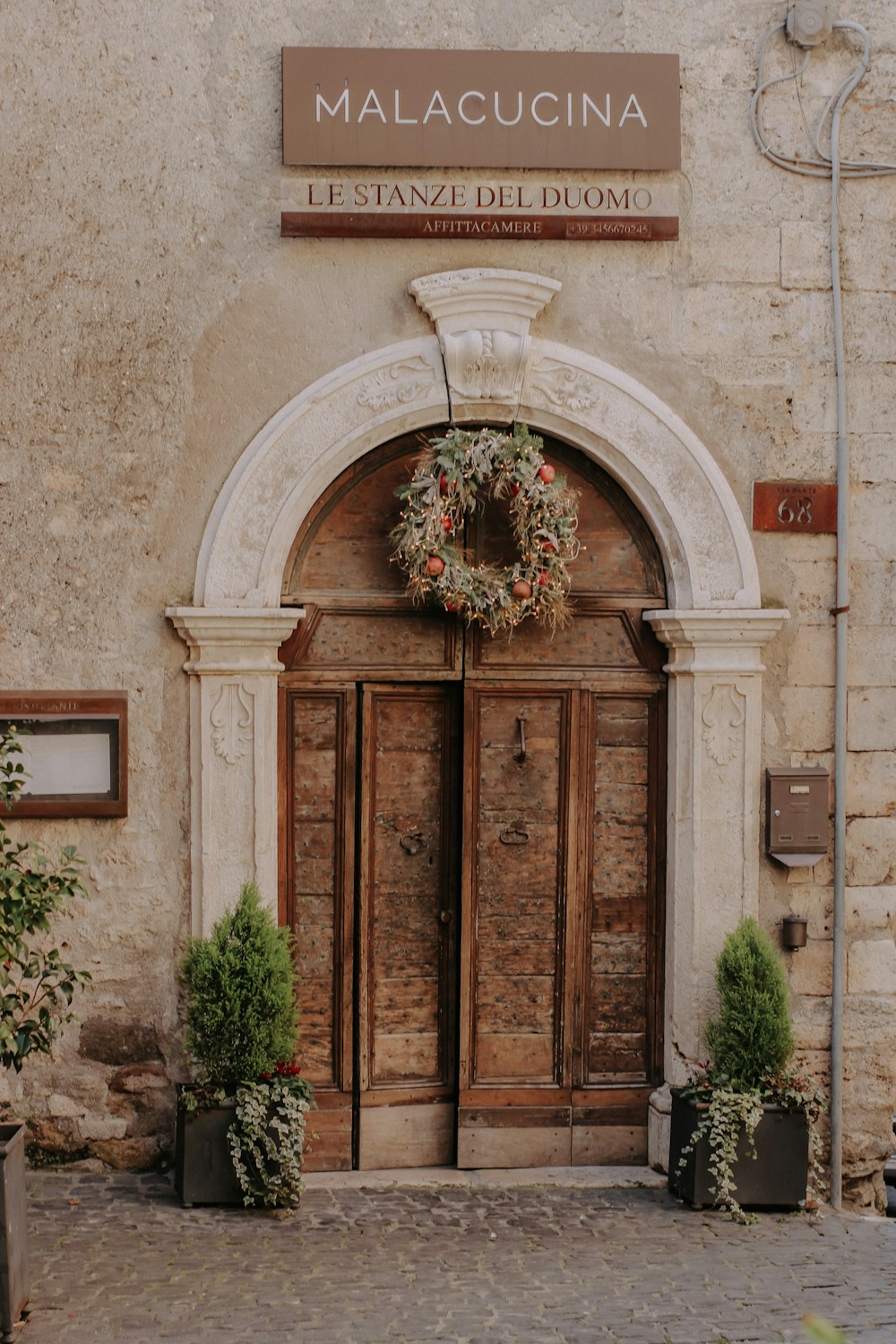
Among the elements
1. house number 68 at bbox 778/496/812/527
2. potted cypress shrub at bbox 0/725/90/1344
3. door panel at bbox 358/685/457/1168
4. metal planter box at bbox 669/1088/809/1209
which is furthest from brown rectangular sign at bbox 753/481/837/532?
potted cypress shrub at bbox 0/725/90/1344

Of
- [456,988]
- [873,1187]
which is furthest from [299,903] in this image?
[873,1187]

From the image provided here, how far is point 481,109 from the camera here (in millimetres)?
5516

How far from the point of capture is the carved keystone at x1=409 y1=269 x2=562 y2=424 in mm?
5512

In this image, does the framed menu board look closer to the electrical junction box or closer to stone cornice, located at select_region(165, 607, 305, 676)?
stone cornice, located at select_region(165, 607, 305, 676)

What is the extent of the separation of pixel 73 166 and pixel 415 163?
1.42 metres

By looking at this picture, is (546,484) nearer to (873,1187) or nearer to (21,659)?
(21,659)

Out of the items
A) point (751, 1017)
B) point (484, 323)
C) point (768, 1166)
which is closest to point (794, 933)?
point (751, 1017)

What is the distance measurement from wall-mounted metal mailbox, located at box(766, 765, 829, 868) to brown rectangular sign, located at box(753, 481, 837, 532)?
1063 mm

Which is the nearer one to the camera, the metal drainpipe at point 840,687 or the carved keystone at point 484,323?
the carved keystone at point 484,323

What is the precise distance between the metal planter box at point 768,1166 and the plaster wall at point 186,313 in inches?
86.3

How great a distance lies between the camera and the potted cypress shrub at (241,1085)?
516cm

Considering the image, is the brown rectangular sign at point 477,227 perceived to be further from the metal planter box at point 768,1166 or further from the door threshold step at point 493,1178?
the door threshold step at point 493,1178

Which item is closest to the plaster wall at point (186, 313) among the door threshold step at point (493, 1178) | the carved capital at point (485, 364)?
the carved capital at point (485, 364)

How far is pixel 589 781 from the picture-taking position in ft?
19.2
